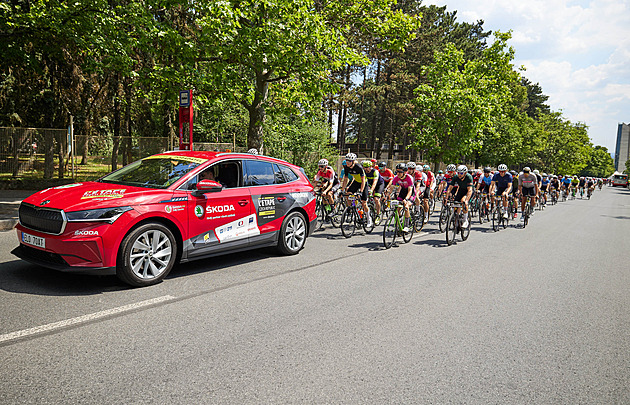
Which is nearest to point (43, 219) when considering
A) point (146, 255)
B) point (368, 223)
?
point (146, 255)

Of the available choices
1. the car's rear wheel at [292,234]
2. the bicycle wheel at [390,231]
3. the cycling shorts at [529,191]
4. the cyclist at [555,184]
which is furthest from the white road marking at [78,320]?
the cyclist at [555,184]

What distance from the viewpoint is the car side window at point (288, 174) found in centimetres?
836

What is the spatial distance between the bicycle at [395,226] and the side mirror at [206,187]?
455cm

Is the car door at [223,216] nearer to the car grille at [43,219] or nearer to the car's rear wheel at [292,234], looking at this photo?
the car's rear wheel at [292,234]

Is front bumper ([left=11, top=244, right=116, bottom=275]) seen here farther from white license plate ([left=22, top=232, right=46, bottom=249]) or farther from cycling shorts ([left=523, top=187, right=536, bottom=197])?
cycling shorts ([left=523, top=187, right=536, bottom=197])

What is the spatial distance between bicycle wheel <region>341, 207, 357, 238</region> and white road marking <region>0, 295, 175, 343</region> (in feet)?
20.3

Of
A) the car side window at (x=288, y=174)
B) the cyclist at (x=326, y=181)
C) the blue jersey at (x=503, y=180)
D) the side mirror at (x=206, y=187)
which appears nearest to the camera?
the side mirror at (x=206, y=187)

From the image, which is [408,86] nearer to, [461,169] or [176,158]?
[461,169]

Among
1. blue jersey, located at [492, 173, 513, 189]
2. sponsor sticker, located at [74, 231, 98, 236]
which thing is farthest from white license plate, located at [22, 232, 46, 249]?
blue jersey, located at [492, 173, 513, 189]

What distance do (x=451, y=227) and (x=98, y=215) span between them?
815cm

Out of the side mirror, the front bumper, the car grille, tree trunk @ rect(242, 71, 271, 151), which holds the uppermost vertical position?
tree trunk @ rect(242, 71, 271, 151)

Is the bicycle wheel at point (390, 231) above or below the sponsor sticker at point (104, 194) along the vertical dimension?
below

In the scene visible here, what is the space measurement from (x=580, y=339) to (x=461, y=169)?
23.2 ft

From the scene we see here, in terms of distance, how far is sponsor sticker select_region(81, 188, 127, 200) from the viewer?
18.4 ft
